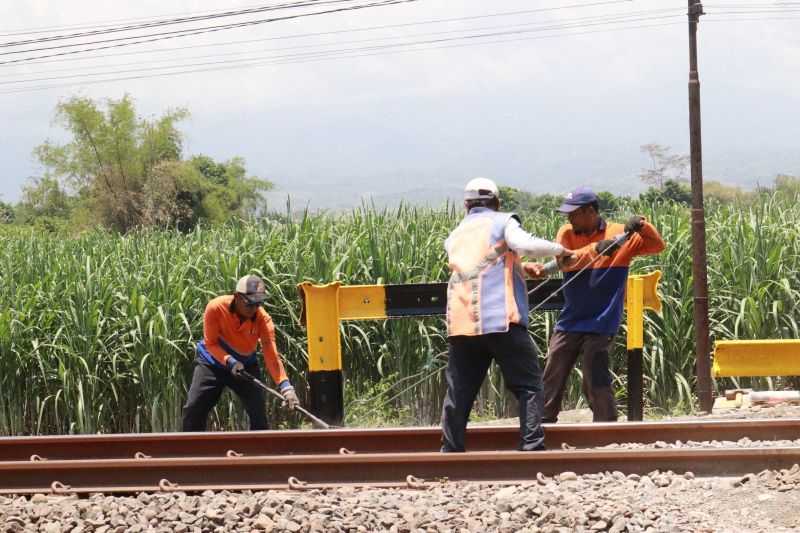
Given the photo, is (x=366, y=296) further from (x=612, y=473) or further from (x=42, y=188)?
(x=42, y=188)

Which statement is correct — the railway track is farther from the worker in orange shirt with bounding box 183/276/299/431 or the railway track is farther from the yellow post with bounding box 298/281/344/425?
the yellow post with bounding box 298/281/344/425

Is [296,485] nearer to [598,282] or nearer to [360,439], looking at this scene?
[360,439]

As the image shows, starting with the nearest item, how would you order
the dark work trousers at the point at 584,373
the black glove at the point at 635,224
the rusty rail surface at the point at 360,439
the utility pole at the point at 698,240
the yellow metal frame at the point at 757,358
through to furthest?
the rusty rail surface at the point at 360,439
the black glove at the point at 635,224
the dark work trousers at the point at 584,373
the yellow metal frame at the point at 757,358
the utility pole at the point at 698,240

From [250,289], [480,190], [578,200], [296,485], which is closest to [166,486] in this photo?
[296,485]

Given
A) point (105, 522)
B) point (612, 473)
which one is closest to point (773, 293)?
point (612, 473)

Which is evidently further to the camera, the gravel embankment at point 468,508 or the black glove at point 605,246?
the black glove at point 605,246

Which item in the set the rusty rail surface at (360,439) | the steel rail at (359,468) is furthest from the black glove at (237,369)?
the steel rail at (359,468)

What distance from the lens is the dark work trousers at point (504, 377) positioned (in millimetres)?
7152

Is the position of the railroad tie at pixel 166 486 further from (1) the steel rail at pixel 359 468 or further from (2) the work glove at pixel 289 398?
(2) the work glove at pixel 289 398

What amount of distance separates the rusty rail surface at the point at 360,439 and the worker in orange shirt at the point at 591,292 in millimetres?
746

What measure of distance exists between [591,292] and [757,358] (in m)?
1.76

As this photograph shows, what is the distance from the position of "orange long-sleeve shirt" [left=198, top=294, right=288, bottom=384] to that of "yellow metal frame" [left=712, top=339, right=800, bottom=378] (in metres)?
3.42

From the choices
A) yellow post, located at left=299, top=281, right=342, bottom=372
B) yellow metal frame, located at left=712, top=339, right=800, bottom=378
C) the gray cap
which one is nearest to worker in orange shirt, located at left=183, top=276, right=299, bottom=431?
the gray cap

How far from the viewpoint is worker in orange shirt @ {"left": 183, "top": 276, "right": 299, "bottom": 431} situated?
29.4ft
